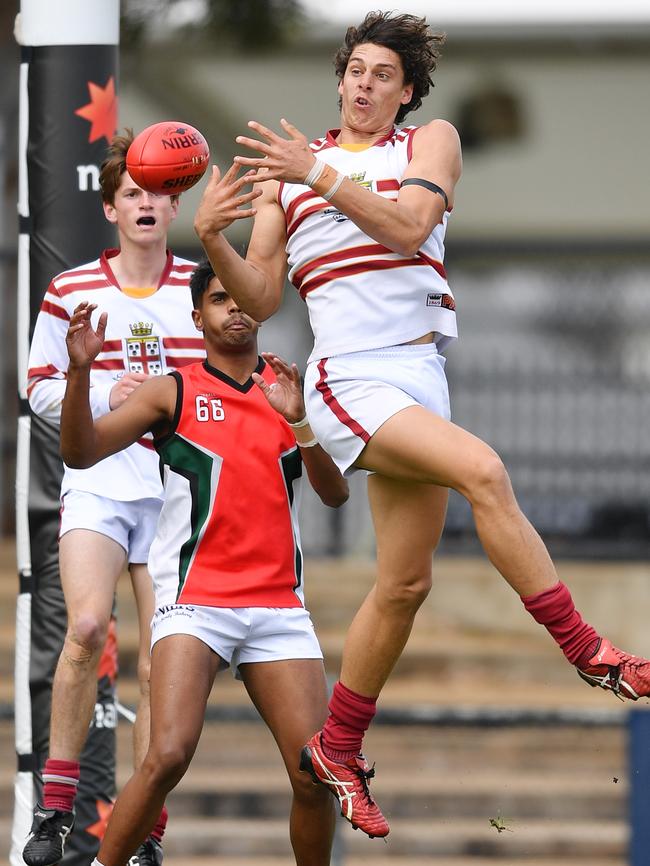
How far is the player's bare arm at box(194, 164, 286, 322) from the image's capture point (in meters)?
5.32

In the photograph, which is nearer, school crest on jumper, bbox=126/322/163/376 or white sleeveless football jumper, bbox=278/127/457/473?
white sleeveless football jumper, bbox=278/127/457/473

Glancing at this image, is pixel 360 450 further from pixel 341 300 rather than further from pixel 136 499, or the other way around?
pixel 136 499

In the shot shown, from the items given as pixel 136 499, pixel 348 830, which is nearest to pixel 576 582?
pixel 348 830

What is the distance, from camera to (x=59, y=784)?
20.3ft

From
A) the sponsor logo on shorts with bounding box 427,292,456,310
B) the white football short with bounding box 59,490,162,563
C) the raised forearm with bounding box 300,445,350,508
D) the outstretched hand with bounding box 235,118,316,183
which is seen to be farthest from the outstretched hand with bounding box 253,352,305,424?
the white football short with bounding box 59,490,162,563

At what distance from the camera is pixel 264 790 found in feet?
34.2

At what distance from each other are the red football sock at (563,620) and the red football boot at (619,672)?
0.10 feet

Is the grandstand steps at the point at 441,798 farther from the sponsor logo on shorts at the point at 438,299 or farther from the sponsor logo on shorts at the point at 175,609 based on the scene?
the sponsor logo on shorts at the point at 438,299

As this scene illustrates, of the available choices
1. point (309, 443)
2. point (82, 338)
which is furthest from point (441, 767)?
point (82, 338)

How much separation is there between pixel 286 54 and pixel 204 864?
30.2ft

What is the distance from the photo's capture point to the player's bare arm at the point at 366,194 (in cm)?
521

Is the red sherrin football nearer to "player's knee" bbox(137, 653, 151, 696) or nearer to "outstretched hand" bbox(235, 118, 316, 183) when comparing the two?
"outstretched hand" bbox(235, 118, 316, 183)

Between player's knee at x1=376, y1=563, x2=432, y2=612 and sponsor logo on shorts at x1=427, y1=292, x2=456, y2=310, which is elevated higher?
sponsor logo on shorts at x1=427, y1=292, x2=456, y2=310

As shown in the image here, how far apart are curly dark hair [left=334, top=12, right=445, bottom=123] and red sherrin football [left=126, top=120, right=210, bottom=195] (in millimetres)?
584
